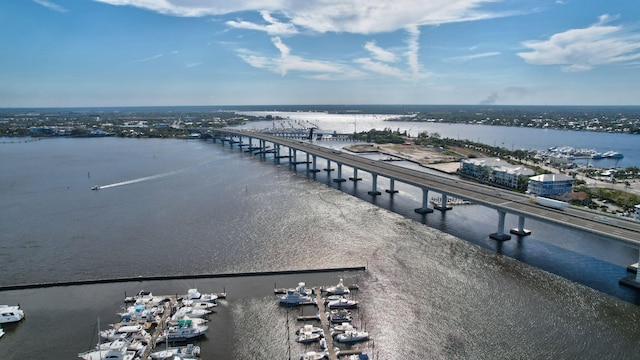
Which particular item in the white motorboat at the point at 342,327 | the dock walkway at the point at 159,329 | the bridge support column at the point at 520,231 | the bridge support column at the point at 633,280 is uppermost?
the bridge support column at the point at 520,231

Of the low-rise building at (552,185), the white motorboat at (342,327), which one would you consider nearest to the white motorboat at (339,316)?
the white motorboat at (342,327)

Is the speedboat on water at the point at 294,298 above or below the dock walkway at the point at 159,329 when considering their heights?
above

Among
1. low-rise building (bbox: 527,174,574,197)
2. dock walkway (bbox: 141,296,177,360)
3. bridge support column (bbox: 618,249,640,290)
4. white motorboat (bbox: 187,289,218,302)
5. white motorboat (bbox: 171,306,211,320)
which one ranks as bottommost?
dock walkway (bbox: 141,296,177,360)

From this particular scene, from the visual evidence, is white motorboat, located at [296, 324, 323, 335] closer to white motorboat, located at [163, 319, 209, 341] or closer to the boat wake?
white motorboat, located at [163, 319, 209, 341]

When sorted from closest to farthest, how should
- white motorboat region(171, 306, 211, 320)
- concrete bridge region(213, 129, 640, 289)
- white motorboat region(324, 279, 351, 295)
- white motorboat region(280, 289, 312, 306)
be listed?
white motorboat region(171, 306, 211, 320), white motorboat region(280, 289, 312, 306), white motorboat region(324, 279, 351, 295), concrete bridge region(213, 129, 640, 289)

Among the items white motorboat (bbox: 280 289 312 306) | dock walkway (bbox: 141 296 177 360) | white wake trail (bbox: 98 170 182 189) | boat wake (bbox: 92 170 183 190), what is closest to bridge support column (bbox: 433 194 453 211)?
white motorboat (bbox: 280 289 312 306)

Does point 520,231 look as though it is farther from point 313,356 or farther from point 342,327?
point 313,356

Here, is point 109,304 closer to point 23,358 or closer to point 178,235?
point 23,358

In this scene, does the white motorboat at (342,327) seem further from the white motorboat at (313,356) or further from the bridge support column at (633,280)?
the bridge support column at (633,280)
